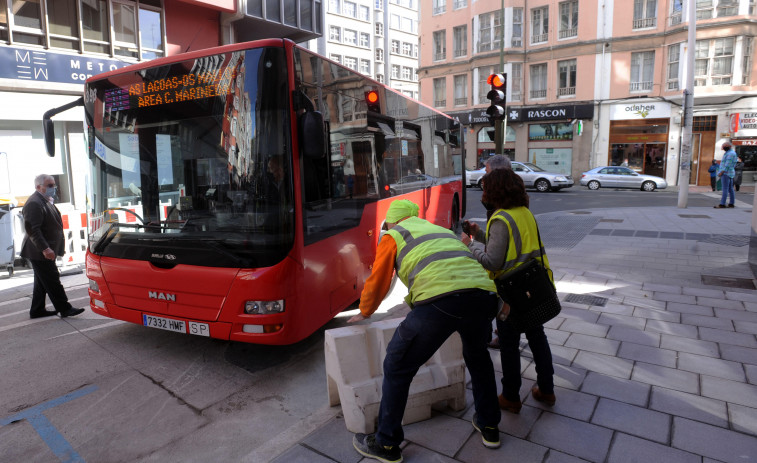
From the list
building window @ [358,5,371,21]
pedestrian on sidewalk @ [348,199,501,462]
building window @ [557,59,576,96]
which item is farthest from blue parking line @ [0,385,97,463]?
building window @ [358,5,371,21]

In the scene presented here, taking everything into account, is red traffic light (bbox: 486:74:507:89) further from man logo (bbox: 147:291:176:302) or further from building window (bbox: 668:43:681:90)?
building window (bbox: 668:43:681:90)

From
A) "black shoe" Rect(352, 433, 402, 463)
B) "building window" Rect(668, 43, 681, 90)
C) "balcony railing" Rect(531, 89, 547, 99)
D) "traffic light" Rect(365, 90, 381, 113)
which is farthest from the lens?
"balcony railing" Rect(531, 89, 547, 99)

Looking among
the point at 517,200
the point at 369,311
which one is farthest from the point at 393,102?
the point at 369,311

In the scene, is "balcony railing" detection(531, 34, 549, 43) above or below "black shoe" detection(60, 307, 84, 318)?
above

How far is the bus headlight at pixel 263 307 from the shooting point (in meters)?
4.05

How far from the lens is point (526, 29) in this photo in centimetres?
3316

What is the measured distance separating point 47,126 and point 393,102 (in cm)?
422

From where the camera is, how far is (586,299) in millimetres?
6270

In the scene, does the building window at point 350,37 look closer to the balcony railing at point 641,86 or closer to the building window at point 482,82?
the building window at point 482,82

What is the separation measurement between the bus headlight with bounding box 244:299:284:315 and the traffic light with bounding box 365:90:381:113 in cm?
287

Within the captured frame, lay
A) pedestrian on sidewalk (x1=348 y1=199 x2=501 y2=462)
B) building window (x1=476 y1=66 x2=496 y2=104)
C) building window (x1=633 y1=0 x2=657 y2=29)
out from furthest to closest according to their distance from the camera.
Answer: building window (x1=476 y1=66 x2=496 y2=104), building window (x1=633 y1=0 x2=657 y2=29), pedestrian on sidewalk (x1=348 y1=199 x2=501 y2=462)

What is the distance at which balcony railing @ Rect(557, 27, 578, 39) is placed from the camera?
31.5m

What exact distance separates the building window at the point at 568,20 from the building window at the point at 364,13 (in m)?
27.2

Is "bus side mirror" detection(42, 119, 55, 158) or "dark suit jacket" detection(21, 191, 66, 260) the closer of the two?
"bus side mirror" detection(42, 119, 55, 158)
